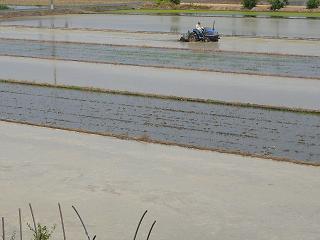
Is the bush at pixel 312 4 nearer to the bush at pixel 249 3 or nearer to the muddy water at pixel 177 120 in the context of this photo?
the bush at pixel 249 3

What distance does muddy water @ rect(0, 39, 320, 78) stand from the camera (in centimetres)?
1667

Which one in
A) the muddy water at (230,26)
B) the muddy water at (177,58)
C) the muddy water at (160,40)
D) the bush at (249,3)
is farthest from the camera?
the bush at (249,3)

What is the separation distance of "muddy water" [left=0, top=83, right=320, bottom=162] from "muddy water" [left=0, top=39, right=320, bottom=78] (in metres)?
4.67

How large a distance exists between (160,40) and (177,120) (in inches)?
556

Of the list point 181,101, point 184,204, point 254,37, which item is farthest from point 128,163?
point 254,37

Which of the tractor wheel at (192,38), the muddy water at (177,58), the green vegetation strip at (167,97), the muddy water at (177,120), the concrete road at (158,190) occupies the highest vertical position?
the tractor wheel at (192,38)

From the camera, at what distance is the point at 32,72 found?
53.9 ft

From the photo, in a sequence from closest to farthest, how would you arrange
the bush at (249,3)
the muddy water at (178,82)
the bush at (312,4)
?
the muddy water at (178,82) < the bush at (312,4) < the bush at (249,3)

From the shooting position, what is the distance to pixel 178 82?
47.5ft

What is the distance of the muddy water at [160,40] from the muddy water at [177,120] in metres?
9.23

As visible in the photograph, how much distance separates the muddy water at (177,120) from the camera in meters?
9.35

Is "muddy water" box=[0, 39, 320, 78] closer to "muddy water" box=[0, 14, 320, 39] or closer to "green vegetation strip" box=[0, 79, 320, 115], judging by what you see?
"green vegetation strip" box=[0, 79, 320, 115]

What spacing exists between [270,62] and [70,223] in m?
12.8

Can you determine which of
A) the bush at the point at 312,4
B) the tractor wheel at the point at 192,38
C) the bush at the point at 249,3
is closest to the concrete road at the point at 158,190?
the tractor wheel at the point at 192,38
